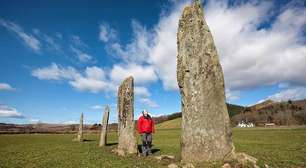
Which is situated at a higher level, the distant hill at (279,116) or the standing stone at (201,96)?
the distant hill at (279,116)

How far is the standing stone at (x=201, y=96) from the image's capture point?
1204 cm

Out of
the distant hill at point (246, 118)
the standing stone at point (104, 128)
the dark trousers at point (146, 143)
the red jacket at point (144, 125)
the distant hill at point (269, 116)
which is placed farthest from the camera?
the distant hill at point (269, 116)

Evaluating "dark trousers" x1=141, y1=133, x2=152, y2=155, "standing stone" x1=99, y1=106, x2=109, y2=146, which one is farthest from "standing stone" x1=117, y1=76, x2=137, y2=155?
"standing stone" x1=99, y1=106, x2=109, y2=146

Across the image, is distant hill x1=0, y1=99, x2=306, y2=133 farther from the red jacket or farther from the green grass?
the red jacket

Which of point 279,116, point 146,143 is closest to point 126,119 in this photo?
point 146,143

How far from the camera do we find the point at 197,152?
39.7 ft

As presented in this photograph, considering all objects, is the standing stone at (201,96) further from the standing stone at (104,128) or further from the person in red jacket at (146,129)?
the standing stone at (104,128)

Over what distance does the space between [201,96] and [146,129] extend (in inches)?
254

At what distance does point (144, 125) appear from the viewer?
17.8 meters

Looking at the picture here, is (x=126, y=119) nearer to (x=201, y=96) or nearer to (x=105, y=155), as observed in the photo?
(x=105, y=155)

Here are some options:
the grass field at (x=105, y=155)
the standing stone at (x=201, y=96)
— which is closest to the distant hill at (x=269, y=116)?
the grass field at (x=105, y=155)

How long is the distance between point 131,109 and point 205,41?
8.72m

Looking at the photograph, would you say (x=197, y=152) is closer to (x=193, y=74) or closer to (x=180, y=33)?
(x=193, y=74)

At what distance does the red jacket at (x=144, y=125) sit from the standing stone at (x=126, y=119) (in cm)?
150
